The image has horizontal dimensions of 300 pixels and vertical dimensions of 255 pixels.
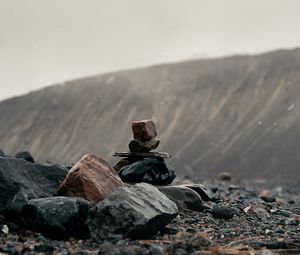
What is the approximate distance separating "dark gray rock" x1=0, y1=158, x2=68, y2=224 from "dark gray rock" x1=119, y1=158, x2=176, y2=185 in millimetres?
1985

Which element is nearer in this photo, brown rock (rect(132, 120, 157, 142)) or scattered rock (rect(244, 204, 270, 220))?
scattered rock (rect(244, 204, 270, 220))

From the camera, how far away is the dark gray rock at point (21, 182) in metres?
9.16

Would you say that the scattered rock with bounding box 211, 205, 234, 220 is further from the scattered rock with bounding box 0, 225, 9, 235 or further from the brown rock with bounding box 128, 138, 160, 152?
the scattered rock with bounding box 0, 225, 9, 235

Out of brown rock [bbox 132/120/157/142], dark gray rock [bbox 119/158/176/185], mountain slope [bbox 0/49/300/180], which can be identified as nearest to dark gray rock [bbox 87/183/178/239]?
dark gray rock [bbox 119/158/176/185]

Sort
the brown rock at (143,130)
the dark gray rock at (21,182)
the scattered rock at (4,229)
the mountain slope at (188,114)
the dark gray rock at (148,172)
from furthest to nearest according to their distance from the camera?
the mountain slope at (188,114) → the brown rock at (143,130) → the dark gray rock at (148,172) → the dark gray rock at (21,182) → the scattered rock at (4,229)

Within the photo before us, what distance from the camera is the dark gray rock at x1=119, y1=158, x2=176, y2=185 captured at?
41.4 feet

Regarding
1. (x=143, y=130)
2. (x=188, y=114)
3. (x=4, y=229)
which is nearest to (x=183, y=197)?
(x=143, y=130)

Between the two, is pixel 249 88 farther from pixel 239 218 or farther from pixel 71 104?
pixel 239 218

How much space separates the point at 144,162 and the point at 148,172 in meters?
0.28

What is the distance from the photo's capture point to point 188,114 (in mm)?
104438

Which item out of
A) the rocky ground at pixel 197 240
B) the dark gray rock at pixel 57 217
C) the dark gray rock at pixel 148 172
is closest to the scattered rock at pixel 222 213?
the rocky ground at pixel 197 240

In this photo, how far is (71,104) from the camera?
122m

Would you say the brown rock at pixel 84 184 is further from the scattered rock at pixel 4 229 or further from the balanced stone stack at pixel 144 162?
the balanced stone stack at pixel 144 162

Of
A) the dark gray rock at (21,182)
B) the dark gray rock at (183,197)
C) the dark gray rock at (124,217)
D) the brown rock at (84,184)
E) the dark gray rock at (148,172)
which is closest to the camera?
the dark gray rock at (124,217)
